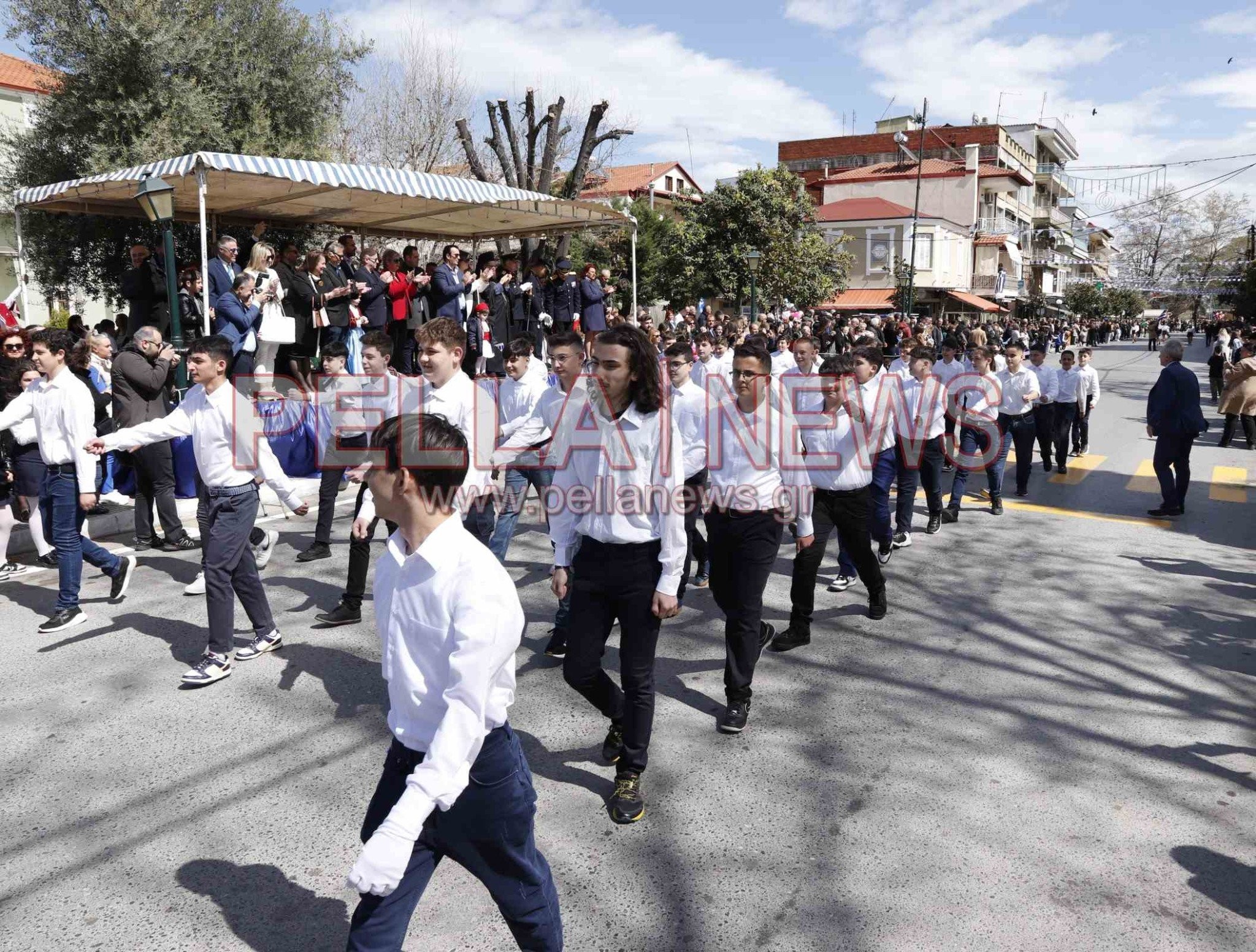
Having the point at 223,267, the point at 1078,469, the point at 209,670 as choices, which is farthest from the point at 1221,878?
the point at 1078,469

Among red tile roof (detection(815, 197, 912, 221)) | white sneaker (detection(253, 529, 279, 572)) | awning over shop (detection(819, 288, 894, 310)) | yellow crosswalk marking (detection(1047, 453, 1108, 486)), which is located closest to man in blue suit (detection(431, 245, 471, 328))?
white sneaker (detection(253, 529, 279, 572))

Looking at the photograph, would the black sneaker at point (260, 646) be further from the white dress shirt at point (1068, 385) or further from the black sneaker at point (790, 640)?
the white dress shirt at point (1068, 385)

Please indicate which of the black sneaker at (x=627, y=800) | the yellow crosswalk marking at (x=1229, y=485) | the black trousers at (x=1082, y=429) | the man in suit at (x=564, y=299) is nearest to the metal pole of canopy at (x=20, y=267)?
the man in suit at (x=564, y=299)

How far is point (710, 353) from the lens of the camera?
12.0 meters

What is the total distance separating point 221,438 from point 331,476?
7.51 feet

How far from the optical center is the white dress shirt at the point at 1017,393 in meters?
10.6

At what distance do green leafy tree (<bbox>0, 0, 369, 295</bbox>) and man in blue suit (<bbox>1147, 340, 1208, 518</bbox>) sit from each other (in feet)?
51.3

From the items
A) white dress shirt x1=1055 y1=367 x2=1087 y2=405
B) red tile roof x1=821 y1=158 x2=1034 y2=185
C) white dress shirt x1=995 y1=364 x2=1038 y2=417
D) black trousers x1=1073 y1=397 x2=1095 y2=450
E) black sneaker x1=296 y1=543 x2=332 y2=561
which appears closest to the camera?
black sneaker x1=296 y1=543 x2=332 y2=561

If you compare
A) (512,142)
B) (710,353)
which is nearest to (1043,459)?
(710,353)

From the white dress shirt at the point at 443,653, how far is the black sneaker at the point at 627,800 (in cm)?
151

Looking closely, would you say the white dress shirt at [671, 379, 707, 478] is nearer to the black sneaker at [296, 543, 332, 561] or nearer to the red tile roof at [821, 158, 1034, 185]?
the black sneaker at [296, 543, 332, 561]

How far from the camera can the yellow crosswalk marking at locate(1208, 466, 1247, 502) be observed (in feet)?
36.1

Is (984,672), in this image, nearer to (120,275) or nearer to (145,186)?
(145,186)

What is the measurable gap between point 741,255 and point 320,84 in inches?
810
